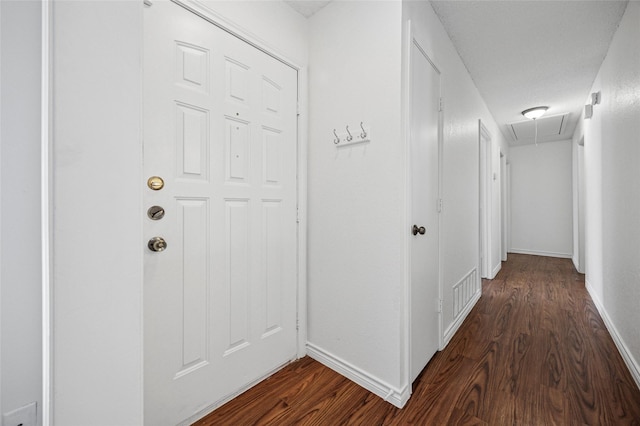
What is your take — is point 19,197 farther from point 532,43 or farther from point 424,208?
point 532,43

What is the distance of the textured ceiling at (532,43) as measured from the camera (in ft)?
6.02

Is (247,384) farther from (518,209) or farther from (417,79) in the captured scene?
(518,209)

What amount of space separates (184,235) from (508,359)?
219 cm

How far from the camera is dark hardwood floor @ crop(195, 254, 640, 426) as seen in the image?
135cm

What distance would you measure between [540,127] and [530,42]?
313 centimetres

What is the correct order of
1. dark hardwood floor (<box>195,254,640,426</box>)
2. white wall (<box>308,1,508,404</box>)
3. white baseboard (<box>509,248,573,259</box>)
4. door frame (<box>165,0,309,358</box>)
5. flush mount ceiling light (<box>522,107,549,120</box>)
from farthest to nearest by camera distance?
white baseboard (<box>509,248,573,259</box>) → flush mount ceiling light (<box>522,107,549,120</box>) → door frame (<box>165,0,309,358</box>) → white wall (<box>308,1,508,404</box>) → dark hardwood floor (<box>195,254,640,426</box>)

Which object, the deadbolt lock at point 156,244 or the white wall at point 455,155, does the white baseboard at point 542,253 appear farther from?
the deadbolt lock at point 156,244

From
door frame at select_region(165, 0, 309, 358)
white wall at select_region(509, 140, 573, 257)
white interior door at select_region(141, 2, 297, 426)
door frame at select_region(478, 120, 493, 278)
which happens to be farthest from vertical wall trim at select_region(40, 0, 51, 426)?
white wall at select_region(509, 140, 573, 257)

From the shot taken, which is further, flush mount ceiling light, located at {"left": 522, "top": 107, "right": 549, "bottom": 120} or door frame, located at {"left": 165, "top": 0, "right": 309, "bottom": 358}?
flush mount ceiling light, located at {"left": 522, "top": 107, "right": 549, "bottom": 120}

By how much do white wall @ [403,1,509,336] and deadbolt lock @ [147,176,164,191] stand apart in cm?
145

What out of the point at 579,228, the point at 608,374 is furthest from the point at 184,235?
the point at 579,228

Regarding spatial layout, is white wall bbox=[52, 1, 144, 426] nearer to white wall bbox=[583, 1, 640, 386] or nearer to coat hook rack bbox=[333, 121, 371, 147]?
coat hook rack bbox=[333, 121, 371, 147]

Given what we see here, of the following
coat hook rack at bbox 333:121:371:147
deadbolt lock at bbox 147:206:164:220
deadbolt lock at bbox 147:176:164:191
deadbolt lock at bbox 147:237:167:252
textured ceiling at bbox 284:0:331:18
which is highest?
textured ceiling at bbox 284:0:331:18

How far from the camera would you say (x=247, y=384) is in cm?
153
